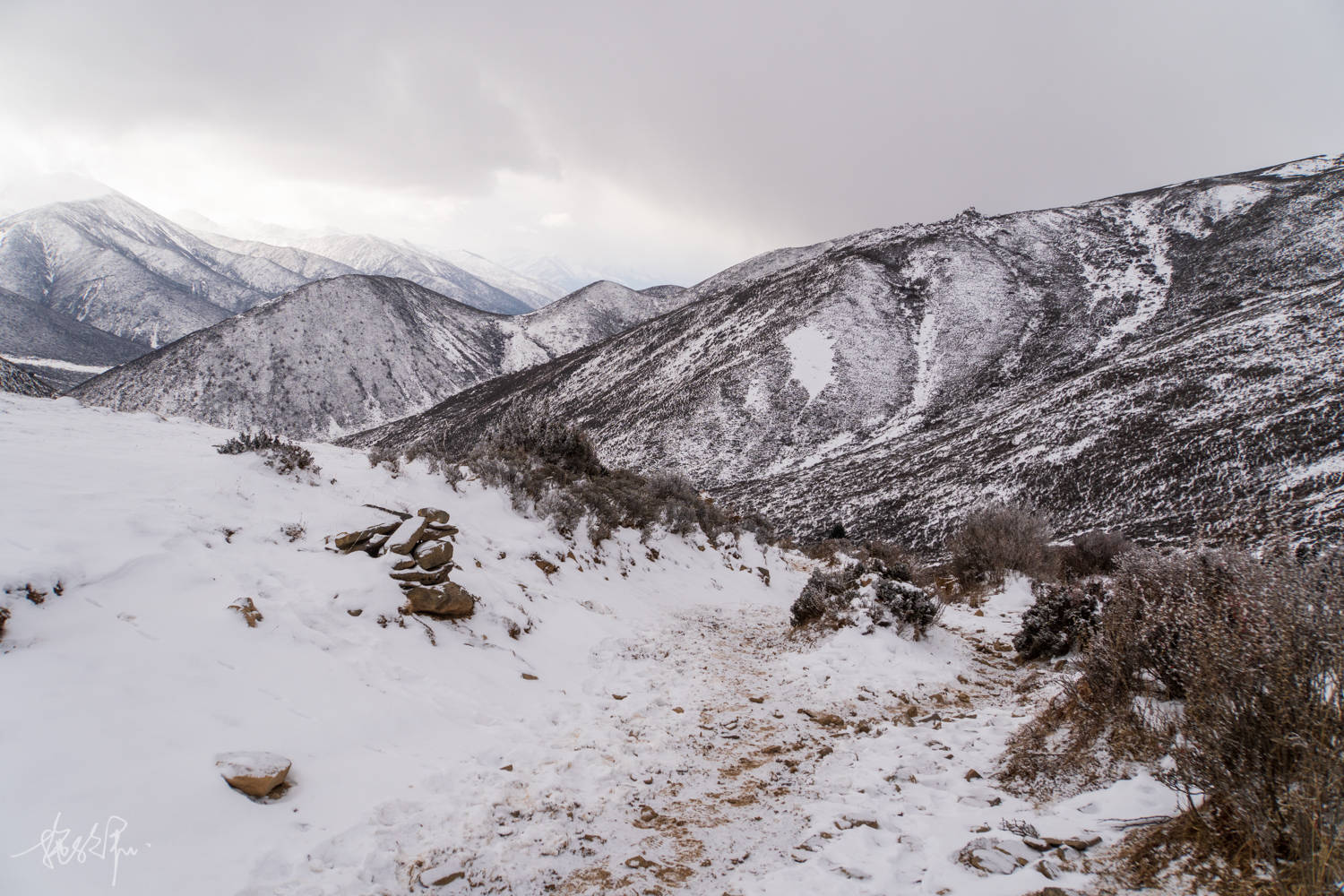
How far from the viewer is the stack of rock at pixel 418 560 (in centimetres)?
616

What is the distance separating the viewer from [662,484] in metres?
15.5

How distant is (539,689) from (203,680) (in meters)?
2.97

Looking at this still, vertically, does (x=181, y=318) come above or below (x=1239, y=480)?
above

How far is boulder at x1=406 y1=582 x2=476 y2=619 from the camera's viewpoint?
606cm

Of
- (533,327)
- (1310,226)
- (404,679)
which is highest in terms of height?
(533,327)

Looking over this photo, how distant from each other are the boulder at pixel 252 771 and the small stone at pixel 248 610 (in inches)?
59.6

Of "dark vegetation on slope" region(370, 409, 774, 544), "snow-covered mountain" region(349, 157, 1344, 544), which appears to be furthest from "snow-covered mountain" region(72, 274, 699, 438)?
"dark vegetation on slope" region(370, 409, 774, 544)

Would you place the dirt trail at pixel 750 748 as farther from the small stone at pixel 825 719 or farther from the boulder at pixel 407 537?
the boulder at pixel 407 537

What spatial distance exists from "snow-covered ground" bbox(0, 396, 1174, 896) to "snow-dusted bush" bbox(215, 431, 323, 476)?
0.69 feet

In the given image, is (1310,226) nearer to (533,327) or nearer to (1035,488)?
(1035,488)

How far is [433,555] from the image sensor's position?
6.61 metres

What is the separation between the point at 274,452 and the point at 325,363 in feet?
251

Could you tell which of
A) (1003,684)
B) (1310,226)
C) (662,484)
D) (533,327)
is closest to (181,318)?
(533,327)

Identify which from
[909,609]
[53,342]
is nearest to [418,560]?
[909,609]
